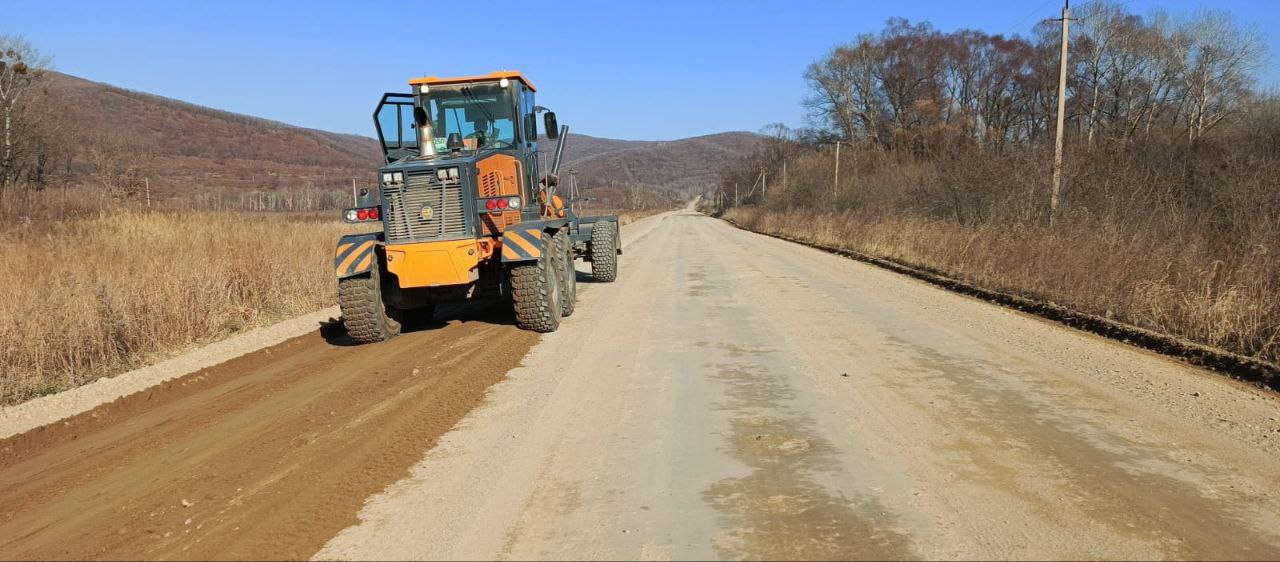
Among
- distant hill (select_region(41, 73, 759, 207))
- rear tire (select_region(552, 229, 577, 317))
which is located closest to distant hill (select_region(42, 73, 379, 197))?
distant hill (select_region(41, 73, 759, 207))

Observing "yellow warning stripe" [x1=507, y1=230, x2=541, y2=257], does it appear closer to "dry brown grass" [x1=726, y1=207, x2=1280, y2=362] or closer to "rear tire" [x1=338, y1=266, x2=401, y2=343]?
"rear tire" [x1=338, y1=266, x2=401, y2=343]

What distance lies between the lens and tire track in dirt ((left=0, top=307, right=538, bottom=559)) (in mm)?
3859

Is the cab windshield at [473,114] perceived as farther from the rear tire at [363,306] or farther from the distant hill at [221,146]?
the distant hill at [221,146]

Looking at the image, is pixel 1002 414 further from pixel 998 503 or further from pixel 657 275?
pixel 657 275

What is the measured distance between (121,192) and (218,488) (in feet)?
79.0

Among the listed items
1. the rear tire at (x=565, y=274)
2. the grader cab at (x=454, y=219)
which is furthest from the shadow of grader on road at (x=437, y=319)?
the rear tire at (x=565, y=274)

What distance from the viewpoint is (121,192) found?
2369 cm

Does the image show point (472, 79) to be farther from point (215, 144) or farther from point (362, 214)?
point (215, 144)

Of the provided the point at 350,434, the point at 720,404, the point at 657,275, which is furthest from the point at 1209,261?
the point at 350,434

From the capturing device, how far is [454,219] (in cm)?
879

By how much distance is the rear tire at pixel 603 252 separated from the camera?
14.4 m

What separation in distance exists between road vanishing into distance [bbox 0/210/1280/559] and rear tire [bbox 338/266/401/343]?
1.80ft

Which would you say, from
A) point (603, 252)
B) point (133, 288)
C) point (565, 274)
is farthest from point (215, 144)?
point (565, 274)

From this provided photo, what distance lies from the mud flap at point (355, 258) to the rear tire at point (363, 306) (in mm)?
102
